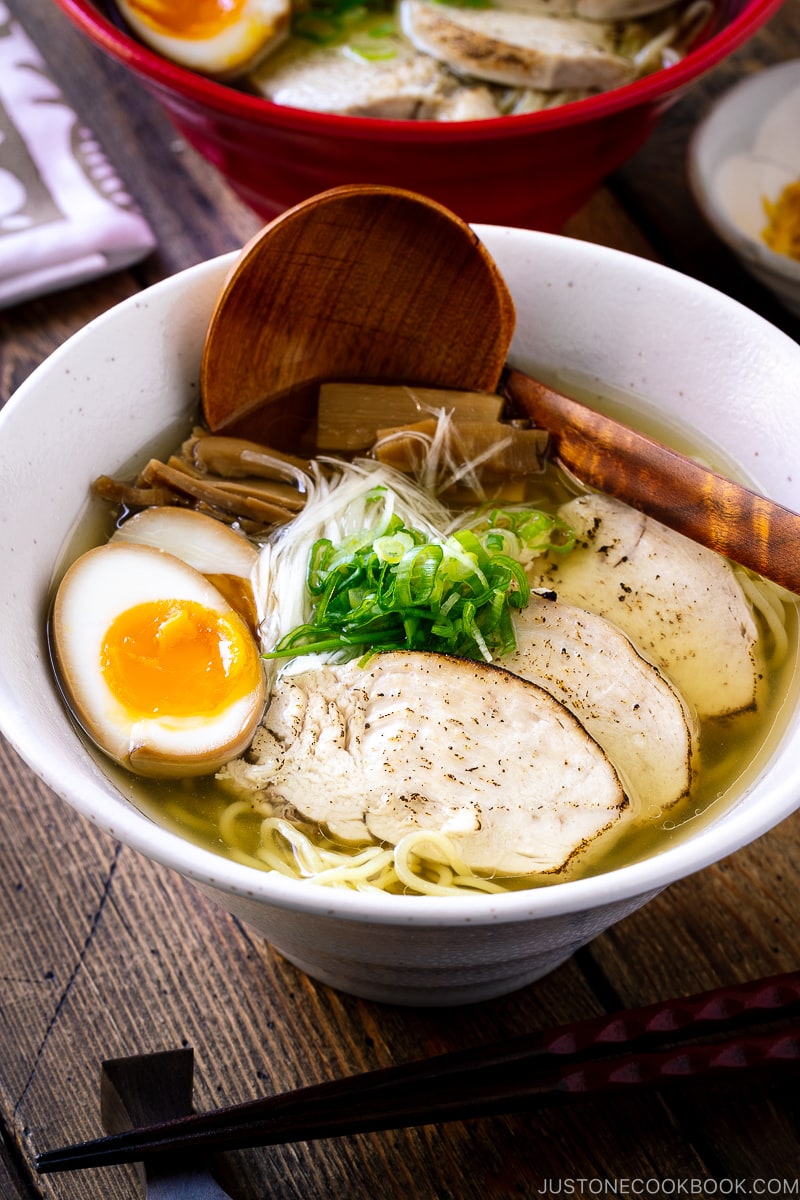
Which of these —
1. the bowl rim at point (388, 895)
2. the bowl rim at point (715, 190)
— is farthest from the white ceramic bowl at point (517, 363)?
the bowl rim at point (715, 190)

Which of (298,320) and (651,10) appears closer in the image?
(298,320)

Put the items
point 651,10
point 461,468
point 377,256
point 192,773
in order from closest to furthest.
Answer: point 192,773 → point 377,256 → point 461,468 → point 651,10

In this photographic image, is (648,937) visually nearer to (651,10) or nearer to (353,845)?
(353,845)

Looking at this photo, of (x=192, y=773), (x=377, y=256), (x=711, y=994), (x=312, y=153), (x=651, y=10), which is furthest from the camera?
(x=651, y=10)

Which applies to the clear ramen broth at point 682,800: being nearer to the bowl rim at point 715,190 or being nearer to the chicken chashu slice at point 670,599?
the chicken chashu slice at point 670,599

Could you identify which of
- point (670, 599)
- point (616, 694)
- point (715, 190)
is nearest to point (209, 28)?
point (715, 190)

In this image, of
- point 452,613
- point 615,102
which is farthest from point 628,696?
point 615,102

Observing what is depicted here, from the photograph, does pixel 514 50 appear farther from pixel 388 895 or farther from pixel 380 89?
pixel 388 895

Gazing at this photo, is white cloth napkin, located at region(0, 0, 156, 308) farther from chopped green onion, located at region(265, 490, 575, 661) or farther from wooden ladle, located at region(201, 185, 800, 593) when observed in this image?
chopped green onion, located at region(265, 490, 575, 661)
